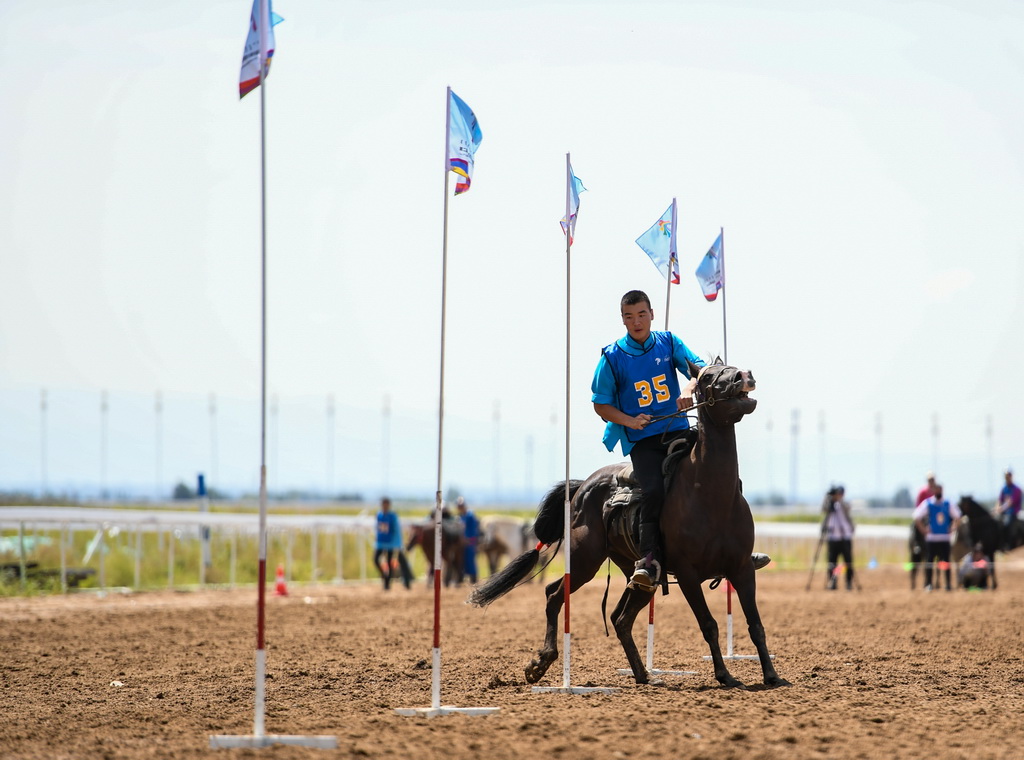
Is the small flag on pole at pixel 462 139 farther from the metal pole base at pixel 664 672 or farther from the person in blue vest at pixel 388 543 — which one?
the person in blue vest at pixel 388 543

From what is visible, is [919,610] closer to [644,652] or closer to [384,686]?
[644,652]

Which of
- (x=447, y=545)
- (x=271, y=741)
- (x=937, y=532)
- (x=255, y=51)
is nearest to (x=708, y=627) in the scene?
(x=271, y=741)

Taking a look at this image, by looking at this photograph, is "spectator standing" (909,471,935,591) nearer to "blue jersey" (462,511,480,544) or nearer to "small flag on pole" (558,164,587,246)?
"blue jersey" (462,511,480,544)

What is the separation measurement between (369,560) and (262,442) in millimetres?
25259

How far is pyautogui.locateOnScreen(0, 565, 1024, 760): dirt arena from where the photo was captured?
6590 mm

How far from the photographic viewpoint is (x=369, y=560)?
3166cm

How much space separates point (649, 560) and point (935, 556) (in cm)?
1837

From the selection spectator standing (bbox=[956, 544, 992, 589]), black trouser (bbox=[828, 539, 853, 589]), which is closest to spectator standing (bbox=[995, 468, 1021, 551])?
spectator standing (bbox=[956, 544, 992, 589])

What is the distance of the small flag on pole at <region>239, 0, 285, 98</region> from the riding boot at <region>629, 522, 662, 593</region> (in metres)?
4.07

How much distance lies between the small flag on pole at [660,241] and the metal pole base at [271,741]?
600 centimetres

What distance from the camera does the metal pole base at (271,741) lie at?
647 centimetres

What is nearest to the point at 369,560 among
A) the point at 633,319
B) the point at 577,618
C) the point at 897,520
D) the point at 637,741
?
the point at 577,618

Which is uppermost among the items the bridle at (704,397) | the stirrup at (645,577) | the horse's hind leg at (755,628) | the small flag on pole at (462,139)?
the small flag on pole at (462,139)

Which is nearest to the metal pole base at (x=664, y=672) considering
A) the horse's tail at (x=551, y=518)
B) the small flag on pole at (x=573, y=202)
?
the horse's tail at (x=551, y=518)
